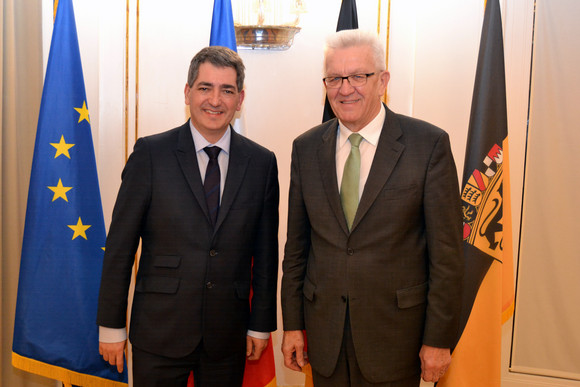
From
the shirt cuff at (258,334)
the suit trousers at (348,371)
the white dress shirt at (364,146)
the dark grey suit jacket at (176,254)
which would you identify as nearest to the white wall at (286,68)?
the dark grey suit jacket at (176,254)

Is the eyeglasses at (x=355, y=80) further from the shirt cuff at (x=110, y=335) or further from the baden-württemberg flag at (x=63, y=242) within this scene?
the baden-württemberg flag at (x=63, y=242)

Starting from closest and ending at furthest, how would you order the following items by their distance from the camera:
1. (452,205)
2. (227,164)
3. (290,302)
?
(452,205) → (290,302) → (227,164)

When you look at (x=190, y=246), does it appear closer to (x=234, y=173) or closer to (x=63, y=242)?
(x=234, y=173)

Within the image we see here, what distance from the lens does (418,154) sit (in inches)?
73.0

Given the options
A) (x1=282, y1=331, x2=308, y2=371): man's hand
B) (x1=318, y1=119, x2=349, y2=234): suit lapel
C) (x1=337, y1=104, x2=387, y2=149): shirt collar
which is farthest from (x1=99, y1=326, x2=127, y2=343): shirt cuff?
(x1=337, y1=104, x2=387, y2=149): shirt collar

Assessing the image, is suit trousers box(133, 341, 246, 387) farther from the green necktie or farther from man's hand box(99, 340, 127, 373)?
the green necktie

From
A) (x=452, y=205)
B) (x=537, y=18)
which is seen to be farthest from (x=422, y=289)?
(x=537, y=18)

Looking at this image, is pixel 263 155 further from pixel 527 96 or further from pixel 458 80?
pixel 527 96

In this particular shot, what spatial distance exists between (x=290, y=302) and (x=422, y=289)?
501 mm

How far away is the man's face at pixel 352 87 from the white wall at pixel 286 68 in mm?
1458

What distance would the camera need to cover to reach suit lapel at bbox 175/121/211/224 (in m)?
2.02

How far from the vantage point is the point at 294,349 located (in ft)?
6.61

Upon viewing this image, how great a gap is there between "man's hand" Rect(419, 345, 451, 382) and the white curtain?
1858mm

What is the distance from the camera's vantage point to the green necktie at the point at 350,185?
6.20 feet
